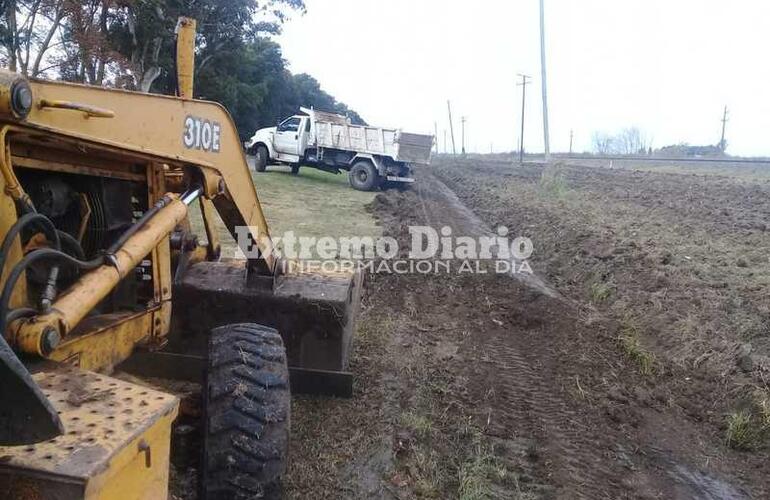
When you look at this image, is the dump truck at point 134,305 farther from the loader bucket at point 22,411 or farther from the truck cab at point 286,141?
the truck cab at point 286,141

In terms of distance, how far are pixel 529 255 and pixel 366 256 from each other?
114 inches

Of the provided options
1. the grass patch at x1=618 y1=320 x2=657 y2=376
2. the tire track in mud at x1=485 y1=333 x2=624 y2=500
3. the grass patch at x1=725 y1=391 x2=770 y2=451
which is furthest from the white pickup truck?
the grass patch at x1=725 y1=391 x2=770 y2=451

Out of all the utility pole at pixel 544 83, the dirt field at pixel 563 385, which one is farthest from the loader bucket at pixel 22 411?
the utility pole at pixel 544 83

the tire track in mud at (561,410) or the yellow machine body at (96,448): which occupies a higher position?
the yellow machine body at (96,448)

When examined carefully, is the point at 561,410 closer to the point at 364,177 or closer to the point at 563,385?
the point at 563,385

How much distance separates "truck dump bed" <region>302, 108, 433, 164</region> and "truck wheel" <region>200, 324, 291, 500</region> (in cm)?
1891

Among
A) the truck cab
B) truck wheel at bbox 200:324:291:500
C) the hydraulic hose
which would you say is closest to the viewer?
the hydraulic hose

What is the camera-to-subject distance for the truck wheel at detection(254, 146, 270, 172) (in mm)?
24323

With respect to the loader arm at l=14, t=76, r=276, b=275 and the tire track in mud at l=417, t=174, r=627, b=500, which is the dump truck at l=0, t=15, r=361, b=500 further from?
the tire track in mud at l=417, t=174, r=627, b=500

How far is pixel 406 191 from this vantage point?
72.4 feet

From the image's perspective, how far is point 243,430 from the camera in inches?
121

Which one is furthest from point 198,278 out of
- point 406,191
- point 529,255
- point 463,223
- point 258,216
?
point 406,191

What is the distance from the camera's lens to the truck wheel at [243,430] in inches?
120

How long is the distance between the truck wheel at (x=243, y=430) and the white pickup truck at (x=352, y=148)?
18.8m
